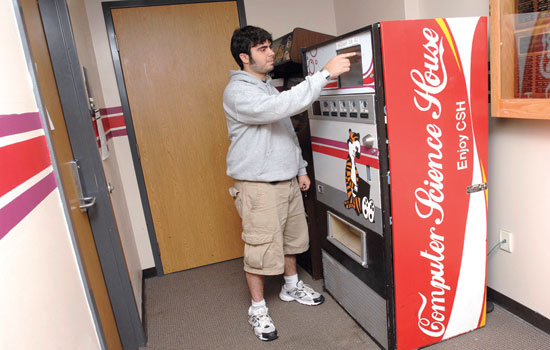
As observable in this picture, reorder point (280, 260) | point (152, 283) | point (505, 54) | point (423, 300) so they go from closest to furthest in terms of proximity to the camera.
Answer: point (505, 54) → point (423, 300) → point (280, 260) → point (152, 283)

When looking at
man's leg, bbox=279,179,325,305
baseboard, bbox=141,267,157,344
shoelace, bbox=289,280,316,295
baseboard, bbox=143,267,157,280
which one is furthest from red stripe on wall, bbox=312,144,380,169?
baseboard, bbox=143,267,157,280

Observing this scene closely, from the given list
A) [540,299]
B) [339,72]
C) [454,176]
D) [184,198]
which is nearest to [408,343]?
[540,299]

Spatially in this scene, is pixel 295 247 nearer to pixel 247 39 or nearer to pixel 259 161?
pixel 259 161

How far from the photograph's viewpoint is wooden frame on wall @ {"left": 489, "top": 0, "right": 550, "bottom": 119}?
1548 mm

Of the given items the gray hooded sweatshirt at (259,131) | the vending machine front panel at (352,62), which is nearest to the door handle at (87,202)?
the gray hooded sweatshirt at (259,131)

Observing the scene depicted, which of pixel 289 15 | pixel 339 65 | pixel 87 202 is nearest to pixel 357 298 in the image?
pixel 339 65

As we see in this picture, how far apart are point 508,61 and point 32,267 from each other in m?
1.87

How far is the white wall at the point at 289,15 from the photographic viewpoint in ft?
9.30

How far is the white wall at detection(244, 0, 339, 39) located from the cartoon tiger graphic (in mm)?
1482

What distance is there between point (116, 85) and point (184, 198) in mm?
928

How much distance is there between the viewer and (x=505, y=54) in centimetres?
164

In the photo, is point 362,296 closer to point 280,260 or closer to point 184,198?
point 280,260

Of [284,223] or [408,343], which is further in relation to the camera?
[284,223]

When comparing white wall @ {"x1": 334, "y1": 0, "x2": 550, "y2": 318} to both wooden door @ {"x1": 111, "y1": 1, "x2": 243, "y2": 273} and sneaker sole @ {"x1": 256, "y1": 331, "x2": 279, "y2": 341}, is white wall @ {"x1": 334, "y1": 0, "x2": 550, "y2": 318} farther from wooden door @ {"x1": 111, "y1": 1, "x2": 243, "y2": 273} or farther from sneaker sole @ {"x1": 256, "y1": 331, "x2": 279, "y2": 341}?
→ wooden door @ {"x1": 111, "y1": 1, "x2": 243, "y2": 273}
